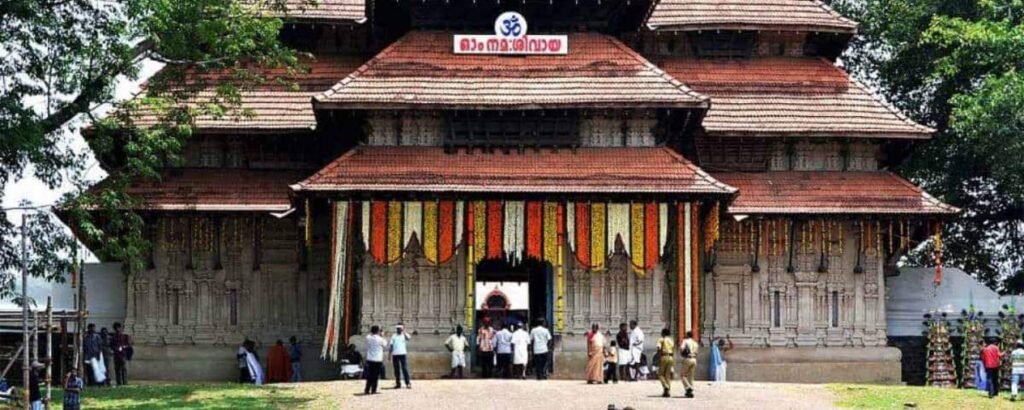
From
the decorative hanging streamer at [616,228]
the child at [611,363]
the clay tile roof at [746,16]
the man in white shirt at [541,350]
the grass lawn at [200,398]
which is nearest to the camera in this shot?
the grass lawn at [200,398]

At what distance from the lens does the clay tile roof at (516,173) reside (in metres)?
32.5

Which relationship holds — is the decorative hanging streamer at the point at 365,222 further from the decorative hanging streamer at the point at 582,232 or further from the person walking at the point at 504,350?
the decorative hanging streamer at the point at 582,232

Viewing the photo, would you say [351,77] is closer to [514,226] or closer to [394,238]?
[394,238]

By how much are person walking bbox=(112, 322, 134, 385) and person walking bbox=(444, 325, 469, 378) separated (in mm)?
6907

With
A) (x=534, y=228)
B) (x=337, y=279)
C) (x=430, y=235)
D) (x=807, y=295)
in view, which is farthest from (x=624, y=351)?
(x=337, y=279)

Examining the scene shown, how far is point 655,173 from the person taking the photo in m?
33.1

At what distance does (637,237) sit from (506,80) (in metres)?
4.21

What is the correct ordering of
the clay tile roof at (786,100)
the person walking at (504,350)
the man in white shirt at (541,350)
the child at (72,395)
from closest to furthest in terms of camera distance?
the child at (72,395), the man in white shirt at (541,350), the person walking at (504,350), the clay tile roof at (786,100)

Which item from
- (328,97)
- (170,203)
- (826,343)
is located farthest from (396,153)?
(826,343)

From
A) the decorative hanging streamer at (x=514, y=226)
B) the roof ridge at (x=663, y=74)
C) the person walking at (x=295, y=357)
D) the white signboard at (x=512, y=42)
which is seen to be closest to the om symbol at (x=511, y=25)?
the white signboard at (x=512, y=42)

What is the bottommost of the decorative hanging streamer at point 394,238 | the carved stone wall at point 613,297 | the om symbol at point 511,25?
the carved stone wall at point 613,297

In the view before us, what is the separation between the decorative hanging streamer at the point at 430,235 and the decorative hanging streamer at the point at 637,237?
3.86 meters

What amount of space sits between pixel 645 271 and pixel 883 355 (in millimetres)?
5924

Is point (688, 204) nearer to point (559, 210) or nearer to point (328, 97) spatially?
point (559, 210)
